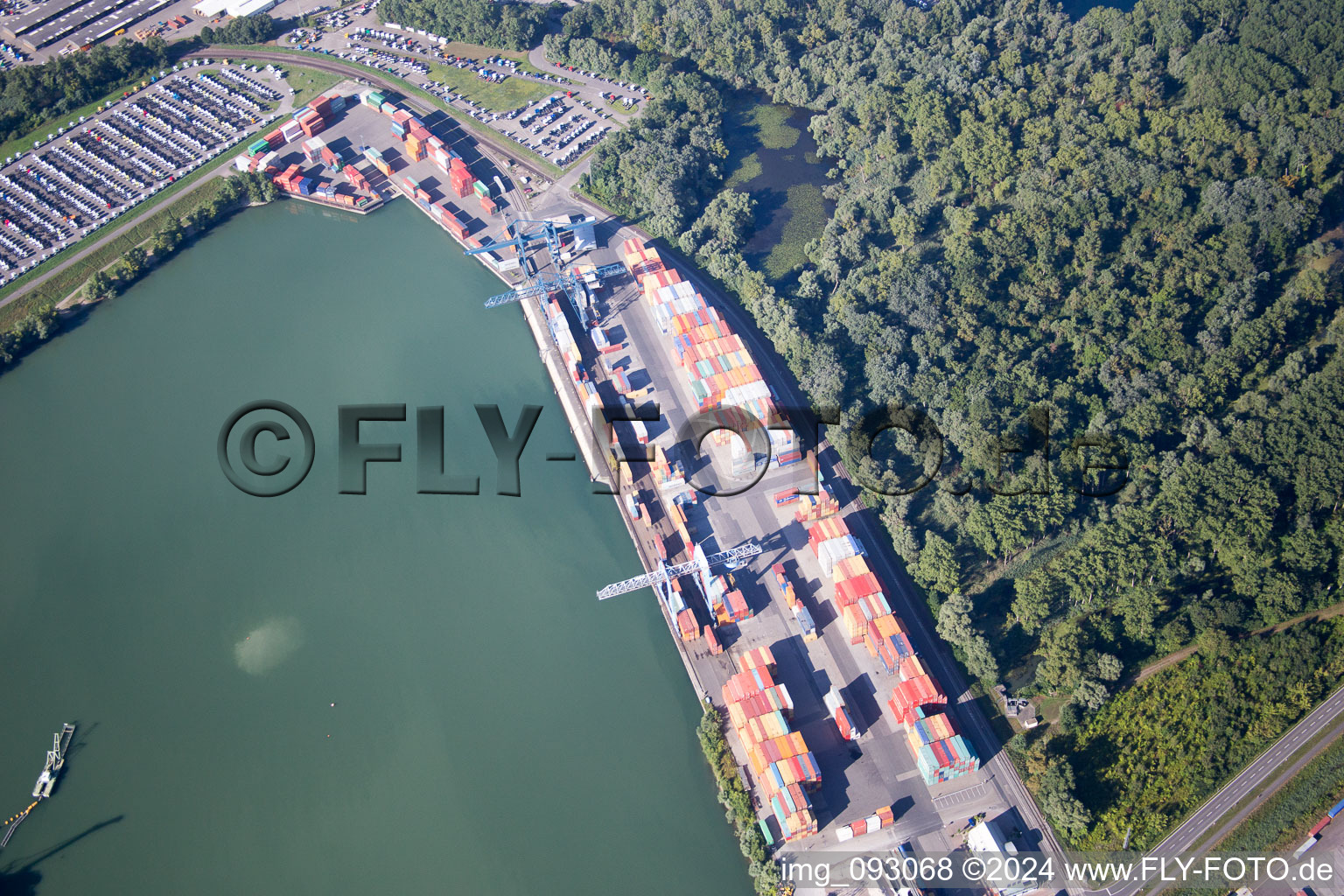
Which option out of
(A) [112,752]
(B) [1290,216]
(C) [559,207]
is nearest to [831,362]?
(C) [559,207]

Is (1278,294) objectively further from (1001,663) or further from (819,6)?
(819,6)

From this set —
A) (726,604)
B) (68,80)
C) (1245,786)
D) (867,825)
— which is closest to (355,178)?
(68,80)

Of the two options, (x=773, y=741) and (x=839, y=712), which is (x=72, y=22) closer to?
(x=773, y=741)

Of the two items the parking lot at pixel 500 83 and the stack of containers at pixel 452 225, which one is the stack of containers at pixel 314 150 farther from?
the stack of containers at pixel 452 225

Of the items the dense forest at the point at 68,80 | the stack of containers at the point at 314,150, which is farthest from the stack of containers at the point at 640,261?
the dense forest at the point at 68,80

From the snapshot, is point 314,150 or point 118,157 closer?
point 314,150
